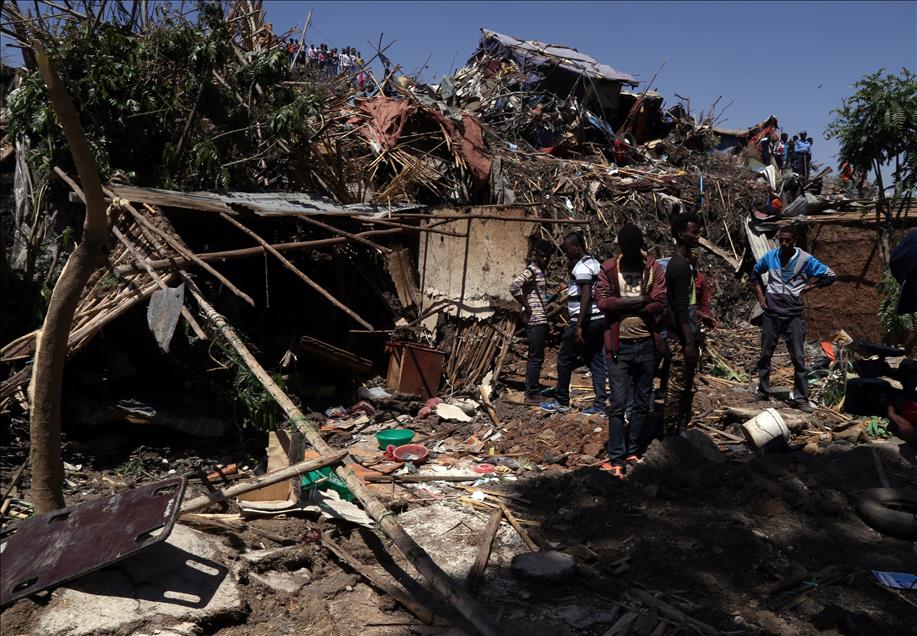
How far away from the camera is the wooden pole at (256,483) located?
3.94m

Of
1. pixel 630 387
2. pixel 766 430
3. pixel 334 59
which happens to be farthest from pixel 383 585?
pixel 334 59

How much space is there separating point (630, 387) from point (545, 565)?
2261 millimetres

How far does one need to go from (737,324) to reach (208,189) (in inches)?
356

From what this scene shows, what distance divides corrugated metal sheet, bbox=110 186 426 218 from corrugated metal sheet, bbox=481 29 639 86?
918cm

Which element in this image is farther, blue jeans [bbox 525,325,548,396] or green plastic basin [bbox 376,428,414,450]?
blue jeans [bbox 525,325,548,396]

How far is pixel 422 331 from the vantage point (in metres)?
9.32

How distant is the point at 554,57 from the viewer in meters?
16.6

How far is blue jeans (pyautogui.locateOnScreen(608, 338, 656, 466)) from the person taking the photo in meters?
5.88

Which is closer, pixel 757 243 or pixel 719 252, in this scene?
pixel 757 243

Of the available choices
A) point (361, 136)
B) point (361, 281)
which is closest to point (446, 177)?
point (361, 136)

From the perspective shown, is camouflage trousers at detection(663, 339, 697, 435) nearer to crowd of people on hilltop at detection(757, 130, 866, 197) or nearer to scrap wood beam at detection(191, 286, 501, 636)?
scrap wood beam at detection(191, 286, 501, 636)

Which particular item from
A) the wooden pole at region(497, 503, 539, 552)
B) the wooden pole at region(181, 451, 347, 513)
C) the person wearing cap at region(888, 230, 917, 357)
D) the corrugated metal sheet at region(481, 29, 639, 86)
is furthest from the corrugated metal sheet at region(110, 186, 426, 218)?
the corrugated metal sheet at region(481, 29, 639, 86)

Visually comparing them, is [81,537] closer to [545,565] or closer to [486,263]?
[545,565]

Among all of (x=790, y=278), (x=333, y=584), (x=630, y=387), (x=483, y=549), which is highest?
(x=790, y=278)
